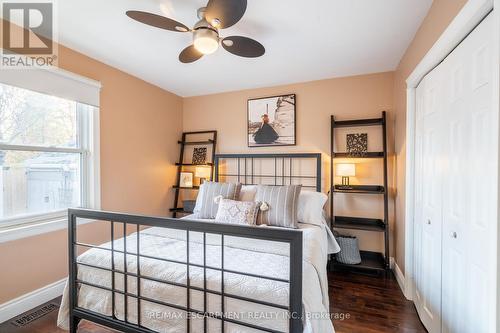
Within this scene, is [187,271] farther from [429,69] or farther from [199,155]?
[199,155]

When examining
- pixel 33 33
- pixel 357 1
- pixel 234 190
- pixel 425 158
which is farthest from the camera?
pixel 234 190

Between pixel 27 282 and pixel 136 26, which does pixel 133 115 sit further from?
pixel 27 282

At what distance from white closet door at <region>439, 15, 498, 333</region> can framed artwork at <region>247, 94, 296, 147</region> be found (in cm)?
193

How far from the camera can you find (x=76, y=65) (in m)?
2.45

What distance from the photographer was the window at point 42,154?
202cm

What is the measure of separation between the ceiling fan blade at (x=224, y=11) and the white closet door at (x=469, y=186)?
1296 mm

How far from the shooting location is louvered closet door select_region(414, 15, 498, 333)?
1123mm

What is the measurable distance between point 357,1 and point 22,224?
3.34 meters

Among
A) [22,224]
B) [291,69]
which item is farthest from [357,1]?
[22,224]

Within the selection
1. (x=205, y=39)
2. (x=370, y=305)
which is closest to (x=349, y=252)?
(x=370, y=305)

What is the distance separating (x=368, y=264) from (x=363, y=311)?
0.86m

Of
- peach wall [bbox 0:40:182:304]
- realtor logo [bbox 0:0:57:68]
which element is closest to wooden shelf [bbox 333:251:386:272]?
peach wall [bbox 0:40:182:304]

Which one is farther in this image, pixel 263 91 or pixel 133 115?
pixel 263 91

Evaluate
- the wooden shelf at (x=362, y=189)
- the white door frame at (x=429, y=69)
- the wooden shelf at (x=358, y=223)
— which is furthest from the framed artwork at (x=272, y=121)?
the white door frame at (x=429, y=69)
